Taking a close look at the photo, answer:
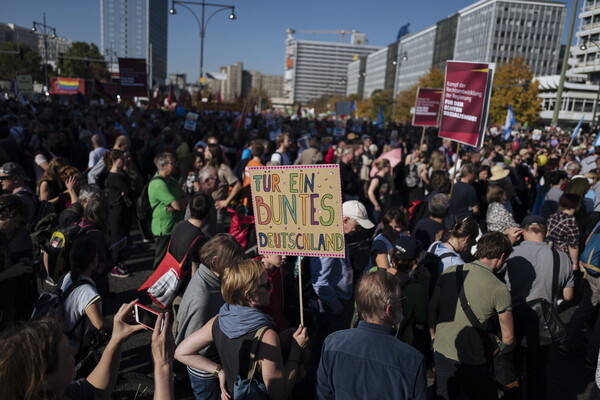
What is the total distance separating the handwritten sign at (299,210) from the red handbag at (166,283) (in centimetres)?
106

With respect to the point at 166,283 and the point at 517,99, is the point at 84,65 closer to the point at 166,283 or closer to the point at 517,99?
the point at 517,99

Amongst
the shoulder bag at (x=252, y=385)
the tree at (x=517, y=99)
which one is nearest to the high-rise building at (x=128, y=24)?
the tree at (x=517, y=99)

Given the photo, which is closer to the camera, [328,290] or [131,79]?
[328,290]

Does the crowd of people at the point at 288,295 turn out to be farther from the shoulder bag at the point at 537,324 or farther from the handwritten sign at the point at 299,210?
the handwritten sign at the point at 299,210

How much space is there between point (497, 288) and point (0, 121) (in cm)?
923

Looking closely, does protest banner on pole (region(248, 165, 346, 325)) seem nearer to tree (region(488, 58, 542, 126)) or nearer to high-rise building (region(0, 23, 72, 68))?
tree (region(488, 58, 542, 126))

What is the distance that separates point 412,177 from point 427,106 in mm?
4971

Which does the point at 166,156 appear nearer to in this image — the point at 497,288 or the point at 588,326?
the point at 497,288

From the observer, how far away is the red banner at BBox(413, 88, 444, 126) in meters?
13.1

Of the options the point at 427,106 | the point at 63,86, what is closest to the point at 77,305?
the point at 427,106

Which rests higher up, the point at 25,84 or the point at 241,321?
the point at 25,84

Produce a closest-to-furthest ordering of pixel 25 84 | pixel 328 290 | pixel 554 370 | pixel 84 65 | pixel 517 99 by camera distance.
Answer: pixel 328 290 < pixel 554 370 < pixel 25 84 < pixel 517 99 < pixel 84 65

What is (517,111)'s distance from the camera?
148 feet

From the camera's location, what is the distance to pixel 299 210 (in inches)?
116
